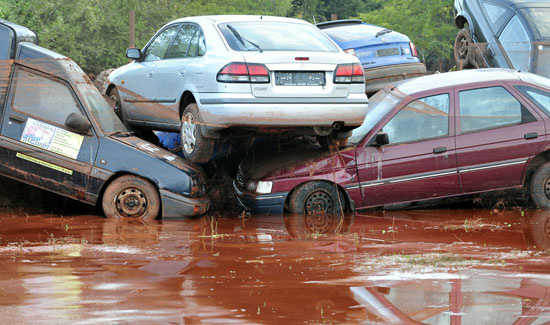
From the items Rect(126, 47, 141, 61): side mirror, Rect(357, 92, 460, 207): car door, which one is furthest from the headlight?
Rect(126, 47, 141, 61): side mirror

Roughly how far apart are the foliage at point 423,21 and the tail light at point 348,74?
66.6 ft

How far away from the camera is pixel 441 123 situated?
10.6 metres

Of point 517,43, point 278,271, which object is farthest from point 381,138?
point 517,43

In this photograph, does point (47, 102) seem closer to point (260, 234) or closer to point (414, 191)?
point (260, 234)

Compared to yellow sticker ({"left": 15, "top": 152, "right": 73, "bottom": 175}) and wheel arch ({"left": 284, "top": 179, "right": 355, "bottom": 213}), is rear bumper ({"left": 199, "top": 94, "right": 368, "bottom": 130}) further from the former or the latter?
yellow sticker ({"left": 15, "top": 152, "right": 73, "bottom": 175})

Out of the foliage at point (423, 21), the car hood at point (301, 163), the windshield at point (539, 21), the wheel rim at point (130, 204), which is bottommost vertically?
the wheel rim at point (130, 204)

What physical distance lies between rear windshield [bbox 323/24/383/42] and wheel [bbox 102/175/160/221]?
17.4ft

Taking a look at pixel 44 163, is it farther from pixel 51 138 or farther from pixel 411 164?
pixel 411 164

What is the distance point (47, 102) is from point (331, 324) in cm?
623

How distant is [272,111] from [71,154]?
2477 millimetres

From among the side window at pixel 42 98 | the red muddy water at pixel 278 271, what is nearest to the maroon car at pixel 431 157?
the red muddy water at pixel 278 271

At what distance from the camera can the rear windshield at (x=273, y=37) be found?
10.0m

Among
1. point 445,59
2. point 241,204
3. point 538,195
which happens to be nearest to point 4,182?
point 241,204

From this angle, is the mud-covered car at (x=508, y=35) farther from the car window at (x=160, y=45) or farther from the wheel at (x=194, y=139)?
the wheel at (x=194, y=139)
